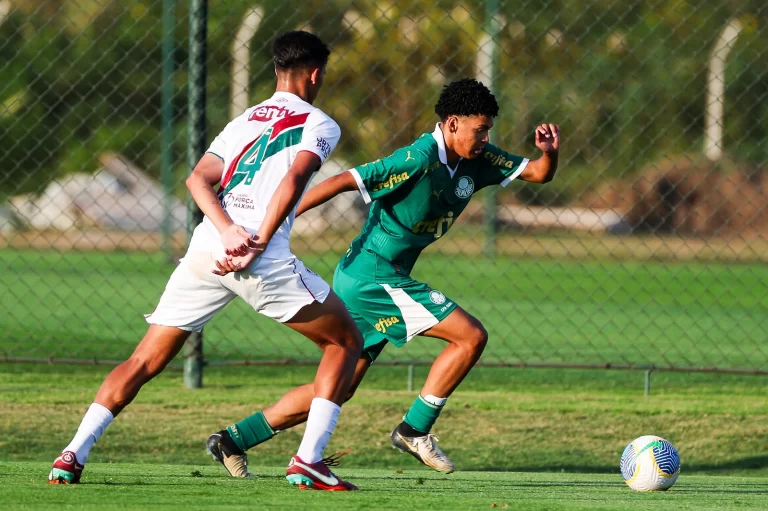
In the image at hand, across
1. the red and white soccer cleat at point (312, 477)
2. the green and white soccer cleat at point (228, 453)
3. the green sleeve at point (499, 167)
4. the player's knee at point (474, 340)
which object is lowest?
the red and white soccer cleat at point (312, 477)

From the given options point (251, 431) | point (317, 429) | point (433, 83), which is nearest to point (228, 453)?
point (251, 431)

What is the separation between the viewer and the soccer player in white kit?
16.0 feet

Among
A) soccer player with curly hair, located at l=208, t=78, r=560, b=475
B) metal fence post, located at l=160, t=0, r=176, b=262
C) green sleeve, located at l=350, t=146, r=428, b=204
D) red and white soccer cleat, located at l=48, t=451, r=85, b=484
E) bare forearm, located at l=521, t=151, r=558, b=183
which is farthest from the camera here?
metal fence post, located at l=160, t=0, r=176, b=262

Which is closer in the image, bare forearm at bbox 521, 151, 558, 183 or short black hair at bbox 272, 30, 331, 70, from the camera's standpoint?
short black hair at bbox 272, 30, 331, 70

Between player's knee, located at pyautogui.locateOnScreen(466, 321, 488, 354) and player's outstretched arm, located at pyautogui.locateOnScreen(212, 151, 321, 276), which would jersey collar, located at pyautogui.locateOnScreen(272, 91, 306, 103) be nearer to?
player's outstretched arm, located at pyautogui.locateOnScreen(212, 151, 321, 276)

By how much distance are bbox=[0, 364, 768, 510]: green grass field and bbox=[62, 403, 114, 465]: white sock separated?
0.15 m

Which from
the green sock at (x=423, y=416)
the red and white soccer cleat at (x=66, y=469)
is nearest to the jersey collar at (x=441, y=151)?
the green sock at (x=423, y=416)

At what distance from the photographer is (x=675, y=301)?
53.2ft

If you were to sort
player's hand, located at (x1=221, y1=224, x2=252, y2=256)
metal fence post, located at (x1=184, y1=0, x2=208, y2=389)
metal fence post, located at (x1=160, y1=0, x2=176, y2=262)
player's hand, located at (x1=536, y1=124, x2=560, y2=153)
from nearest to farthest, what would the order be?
player's hand, located at (x1=221, y1=224, x2=252, y2=256), player's hand, located at (x1=536, y1=124, x2=560, y2=153), metal fence post, located at (x1=184, y1=0, x2=208, y2=389), metal fence post, located at (x1=160, y1=0, x2=176, y2=262)

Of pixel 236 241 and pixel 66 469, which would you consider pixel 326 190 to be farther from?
pixel 66 469

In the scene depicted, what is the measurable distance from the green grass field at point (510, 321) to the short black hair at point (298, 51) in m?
5.11

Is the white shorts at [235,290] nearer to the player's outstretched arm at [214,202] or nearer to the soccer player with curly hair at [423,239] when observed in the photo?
the player's outstretched arm at [214,202]

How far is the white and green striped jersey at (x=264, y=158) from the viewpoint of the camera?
4922 mm

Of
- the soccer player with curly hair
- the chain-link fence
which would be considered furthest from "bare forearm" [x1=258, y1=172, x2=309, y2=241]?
the chain-link fence
